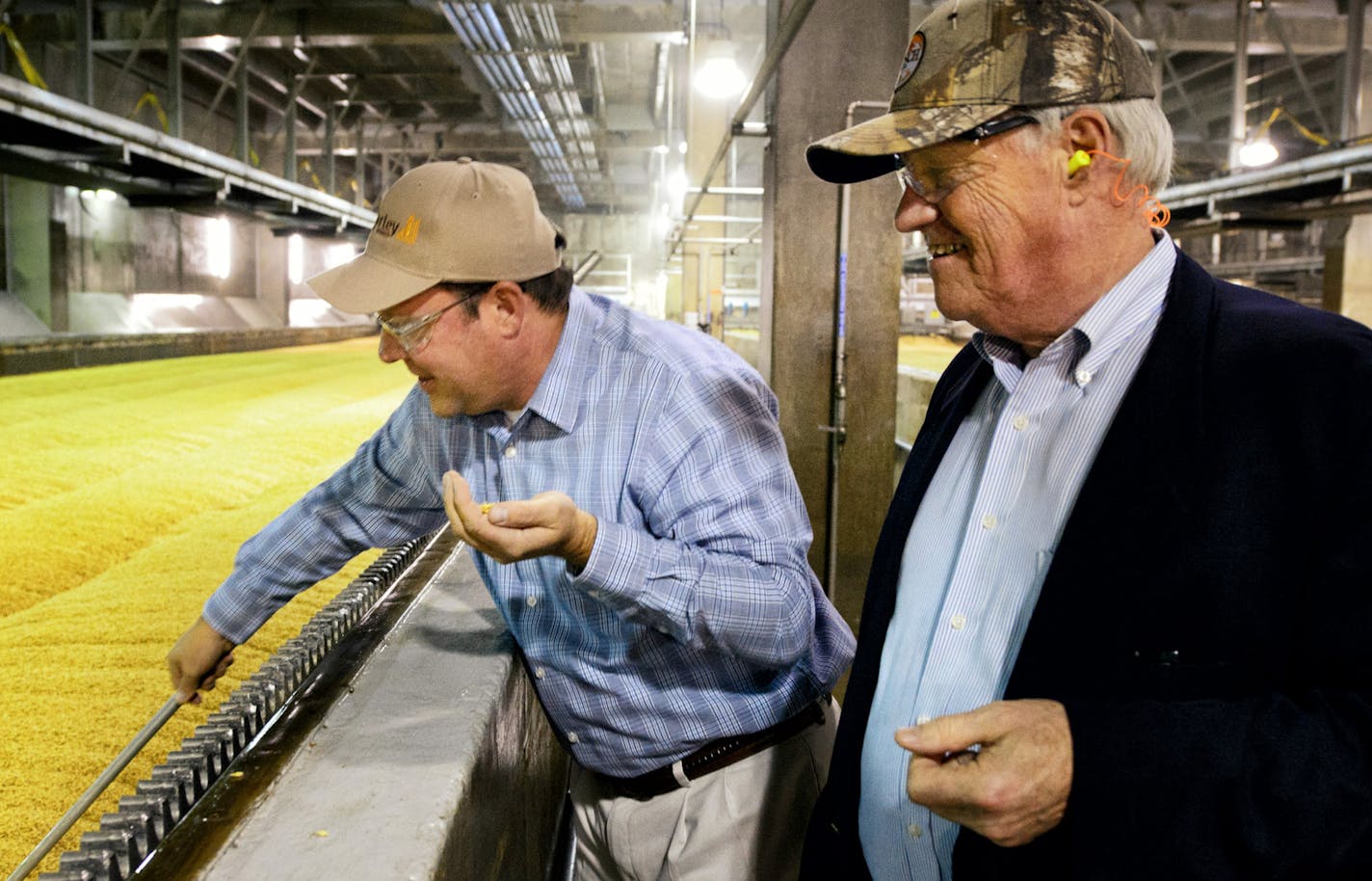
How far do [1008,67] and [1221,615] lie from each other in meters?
0.60

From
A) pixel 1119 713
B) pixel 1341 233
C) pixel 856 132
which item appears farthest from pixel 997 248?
pixel 1341 233

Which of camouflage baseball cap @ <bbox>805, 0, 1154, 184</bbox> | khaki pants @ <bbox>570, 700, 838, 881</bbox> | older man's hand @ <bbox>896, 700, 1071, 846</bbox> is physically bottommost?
khaki pants @ <bbox>570, 700, 838, 881</bbox>

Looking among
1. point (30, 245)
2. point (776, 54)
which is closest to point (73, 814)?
point (776, 54)

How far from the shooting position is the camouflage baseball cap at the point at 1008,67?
1010 mm

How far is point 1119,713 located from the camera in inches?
33.5

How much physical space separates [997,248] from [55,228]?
13119 mm

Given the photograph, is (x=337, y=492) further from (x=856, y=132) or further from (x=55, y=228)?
(x=55, y=228)

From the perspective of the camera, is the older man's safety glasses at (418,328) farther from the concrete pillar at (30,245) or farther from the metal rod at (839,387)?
the concrete pillar at (30,245)

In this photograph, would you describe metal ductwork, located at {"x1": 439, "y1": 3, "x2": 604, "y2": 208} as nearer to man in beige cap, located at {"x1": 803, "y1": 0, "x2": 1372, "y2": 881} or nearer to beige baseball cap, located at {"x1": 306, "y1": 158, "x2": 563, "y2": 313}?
beige baseball cap, located at {"x1": 306, "y1": 158, "x2": 563, "y2": 313}

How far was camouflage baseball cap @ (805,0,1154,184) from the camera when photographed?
3.31ft

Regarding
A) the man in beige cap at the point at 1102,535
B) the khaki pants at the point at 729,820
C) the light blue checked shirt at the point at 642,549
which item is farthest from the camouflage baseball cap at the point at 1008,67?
the khaki pants at the point at 729,820

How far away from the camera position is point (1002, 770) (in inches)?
33.5

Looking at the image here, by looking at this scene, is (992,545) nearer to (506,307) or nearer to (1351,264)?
(506,307)

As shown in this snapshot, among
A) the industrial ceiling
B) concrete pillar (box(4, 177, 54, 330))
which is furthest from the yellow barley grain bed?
concrete pillar (box(4, 177, 54, 330))
